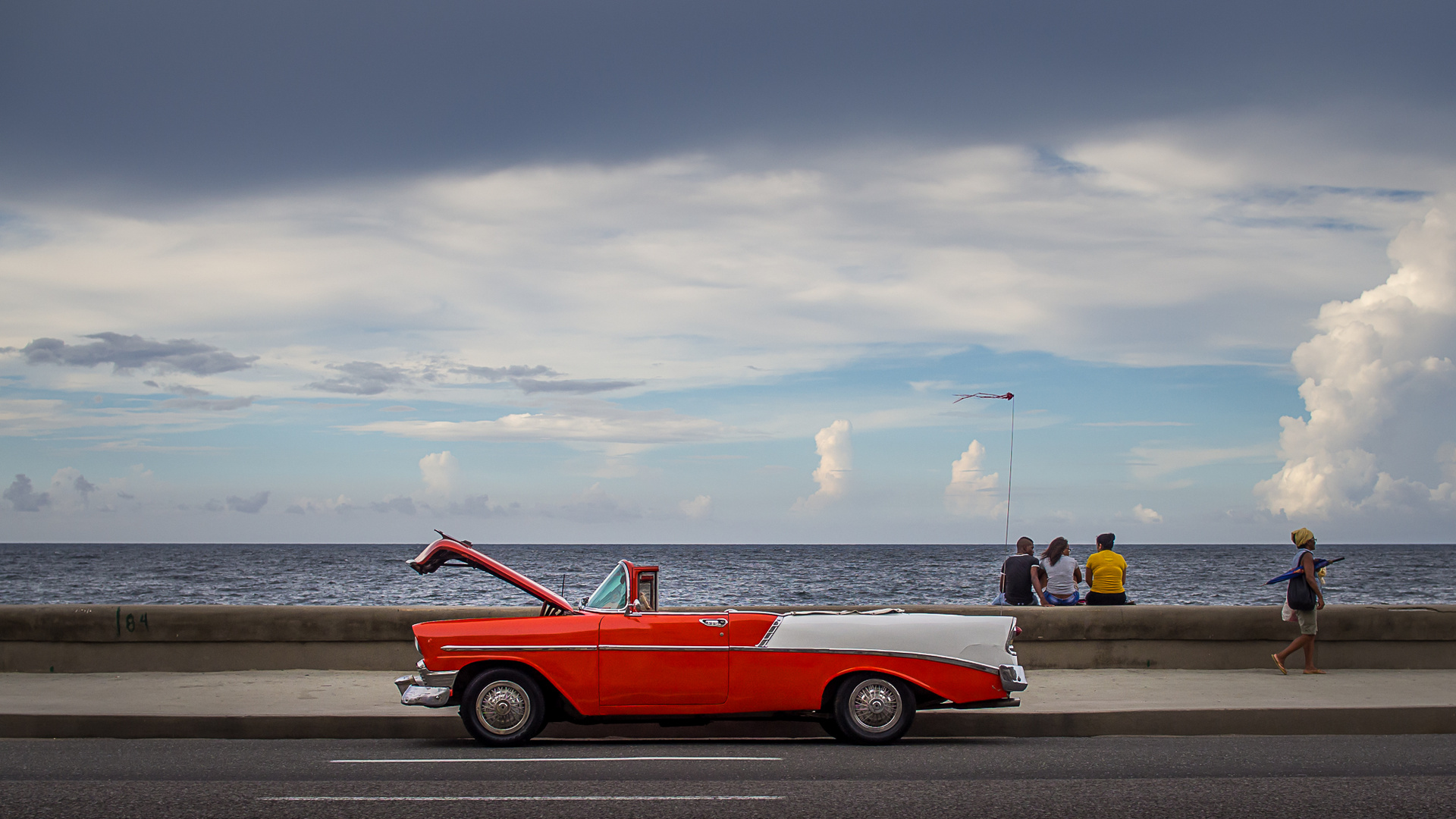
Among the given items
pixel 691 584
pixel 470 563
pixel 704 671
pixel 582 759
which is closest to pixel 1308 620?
pixel 704 671

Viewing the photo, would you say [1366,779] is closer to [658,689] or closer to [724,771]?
[724,771]

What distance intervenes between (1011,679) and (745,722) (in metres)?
2.21

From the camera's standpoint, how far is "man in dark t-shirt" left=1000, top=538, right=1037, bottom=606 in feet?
45.0

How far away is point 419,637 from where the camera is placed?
8727 mm

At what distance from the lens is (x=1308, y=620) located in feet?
38.2

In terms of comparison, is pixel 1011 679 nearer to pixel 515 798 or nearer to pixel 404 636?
pixel 515 798

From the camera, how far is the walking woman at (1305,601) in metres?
11.4

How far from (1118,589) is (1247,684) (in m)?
2.41

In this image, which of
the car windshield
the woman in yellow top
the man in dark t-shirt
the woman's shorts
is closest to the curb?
the car windshield

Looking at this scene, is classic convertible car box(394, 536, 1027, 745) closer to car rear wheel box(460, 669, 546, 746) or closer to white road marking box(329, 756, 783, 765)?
car rear wheel box(460, 669, 546, 746)

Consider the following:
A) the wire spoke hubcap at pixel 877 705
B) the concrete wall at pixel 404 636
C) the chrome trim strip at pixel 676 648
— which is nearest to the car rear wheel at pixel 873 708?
the wire spoke hubcap at pixel 877 705

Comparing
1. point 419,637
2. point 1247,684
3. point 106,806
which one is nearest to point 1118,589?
point 1247,684

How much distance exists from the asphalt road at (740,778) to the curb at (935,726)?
8.2 inches

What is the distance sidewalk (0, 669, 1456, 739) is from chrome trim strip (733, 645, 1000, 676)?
0.99 meters
